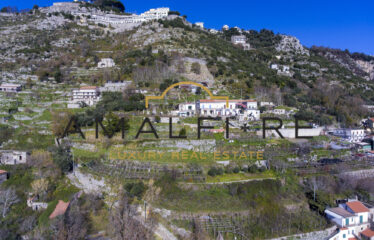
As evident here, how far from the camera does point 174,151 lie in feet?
52.8

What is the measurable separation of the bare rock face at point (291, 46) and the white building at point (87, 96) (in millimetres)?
43108

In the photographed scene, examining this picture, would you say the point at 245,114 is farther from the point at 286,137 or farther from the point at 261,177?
the point at 261,177

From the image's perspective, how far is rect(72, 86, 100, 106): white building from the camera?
83.6ft

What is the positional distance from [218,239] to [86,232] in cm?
553

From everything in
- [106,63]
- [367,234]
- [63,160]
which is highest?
[106,63]

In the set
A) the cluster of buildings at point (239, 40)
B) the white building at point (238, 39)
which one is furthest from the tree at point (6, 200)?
the white building at point (238, 39)

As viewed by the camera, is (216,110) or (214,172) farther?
(216,110)

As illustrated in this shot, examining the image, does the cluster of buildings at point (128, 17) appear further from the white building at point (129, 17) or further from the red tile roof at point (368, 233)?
the red tile roof at point (368, 233)

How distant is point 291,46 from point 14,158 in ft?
183

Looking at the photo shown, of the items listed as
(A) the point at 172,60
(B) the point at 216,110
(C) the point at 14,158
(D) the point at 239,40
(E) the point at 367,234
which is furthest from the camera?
(D) the point at 239,40

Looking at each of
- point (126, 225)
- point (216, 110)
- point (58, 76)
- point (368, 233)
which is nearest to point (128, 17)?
point (58, 76)

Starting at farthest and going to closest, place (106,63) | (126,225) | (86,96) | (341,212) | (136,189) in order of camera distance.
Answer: (106,63) < (86,96) < (136,189) < (341,212) < (126,225)

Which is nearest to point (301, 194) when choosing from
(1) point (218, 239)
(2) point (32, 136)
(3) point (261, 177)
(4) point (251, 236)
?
(3) point (261, 177)

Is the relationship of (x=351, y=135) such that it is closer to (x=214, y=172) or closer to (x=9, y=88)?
(x=214, y=172)
